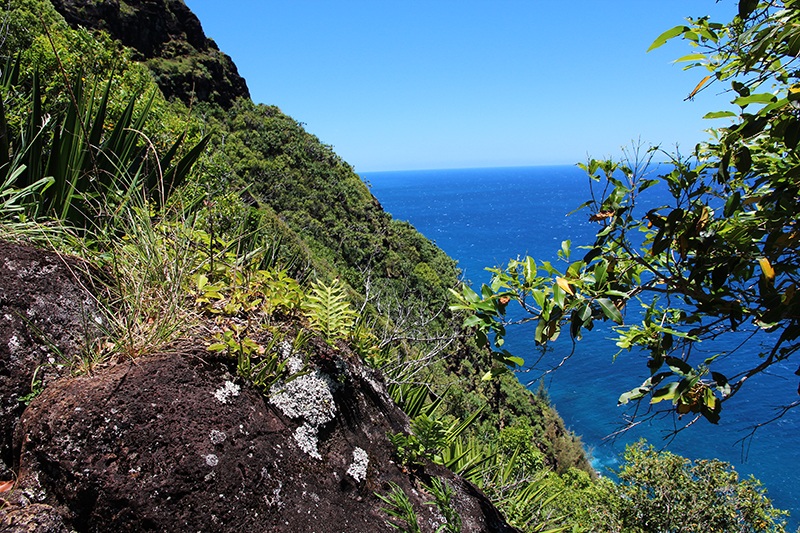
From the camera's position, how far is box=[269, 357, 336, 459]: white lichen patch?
1996 millimetres

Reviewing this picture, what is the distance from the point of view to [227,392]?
181cm

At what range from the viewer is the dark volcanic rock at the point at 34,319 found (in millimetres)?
1627

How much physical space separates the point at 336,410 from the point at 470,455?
1.98 metres

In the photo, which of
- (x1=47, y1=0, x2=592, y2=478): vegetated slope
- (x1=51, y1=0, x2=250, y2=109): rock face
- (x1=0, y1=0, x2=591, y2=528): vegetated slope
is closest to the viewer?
(x1=0, y1=0, x2=591, y2=528): vegetated slope

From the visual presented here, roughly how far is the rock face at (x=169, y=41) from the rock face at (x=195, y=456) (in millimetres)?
34460

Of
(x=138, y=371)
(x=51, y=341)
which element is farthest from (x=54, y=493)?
(x=51, y=341)

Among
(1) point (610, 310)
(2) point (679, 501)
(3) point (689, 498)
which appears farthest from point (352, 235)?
(1) point (610, 310)

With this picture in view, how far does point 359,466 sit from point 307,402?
42 centimetres

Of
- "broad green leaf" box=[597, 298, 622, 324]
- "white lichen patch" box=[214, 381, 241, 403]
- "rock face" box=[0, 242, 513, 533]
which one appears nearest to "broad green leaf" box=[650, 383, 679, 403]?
"broad green leaf" box=[597, 298, 622, 324]

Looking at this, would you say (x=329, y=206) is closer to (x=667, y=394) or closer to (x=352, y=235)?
(x=352, y=235)

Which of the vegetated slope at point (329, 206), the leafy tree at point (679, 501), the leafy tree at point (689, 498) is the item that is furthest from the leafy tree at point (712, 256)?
the vegetated slope at point (329, 206)

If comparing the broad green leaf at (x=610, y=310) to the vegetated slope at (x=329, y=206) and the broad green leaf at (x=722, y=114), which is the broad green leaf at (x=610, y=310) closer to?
the broad green leaf at (x=722, y=114)

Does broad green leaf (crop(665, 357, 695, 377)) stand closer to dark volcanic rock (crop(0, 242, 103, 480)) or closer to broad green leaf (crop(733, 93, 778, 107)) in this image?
broad green leaf (crop(733, 93, 778, 107))

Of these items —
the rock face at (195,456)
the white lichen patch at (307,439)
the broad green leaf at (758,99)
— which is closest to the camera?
the broad green leaf at (758,99)
